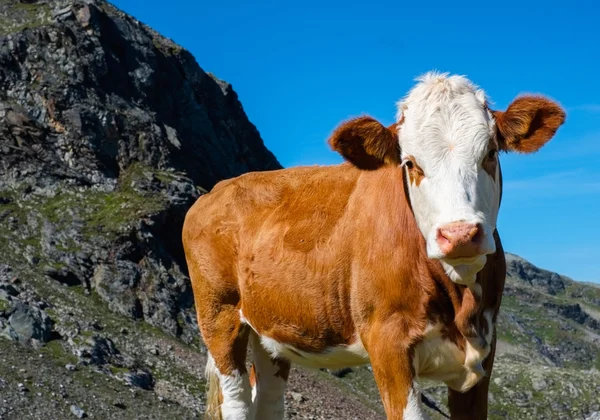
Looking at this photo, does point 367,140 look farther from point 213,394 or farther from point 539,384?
point 539,384

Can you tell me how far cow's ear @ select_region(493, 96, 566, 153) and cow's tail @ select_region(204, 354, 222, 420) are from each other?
4868mm

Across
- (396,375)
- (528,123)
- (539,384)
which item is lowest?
(396,375)

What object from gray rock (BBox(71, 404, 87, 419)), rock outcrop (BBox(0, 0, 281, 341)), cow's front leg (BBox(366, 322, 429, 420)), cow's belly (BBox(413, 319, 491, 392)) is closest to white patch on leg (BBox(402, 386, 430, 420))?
cow's front leg (BBox(366, 322, 429, 420))

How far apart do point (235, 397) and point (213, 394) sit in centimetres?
40

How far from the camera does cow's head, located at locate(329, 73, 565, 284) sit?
568 cm

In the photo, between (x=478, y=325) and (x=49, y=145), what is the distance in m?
67.2

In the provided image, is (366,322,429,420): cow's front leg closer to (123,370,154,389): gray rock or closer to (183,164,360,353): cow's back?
(183,164,360,353): cow's back

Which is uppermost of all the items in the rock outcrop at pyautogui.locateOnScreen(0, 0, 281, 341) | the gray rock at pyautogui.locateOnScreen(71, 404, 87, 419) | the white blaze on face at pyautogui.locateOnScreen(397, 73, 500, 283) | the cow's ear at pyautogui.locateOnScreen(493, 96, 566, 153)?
the rock outcrop at pyautogui.locateOnScreen(0, 0, 281, 341)

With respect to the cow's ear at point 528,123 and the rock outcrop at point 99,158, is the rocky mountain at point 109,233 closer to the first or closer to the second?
the rock outcrop at point 99,158

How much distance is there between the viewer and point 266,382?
9.45m

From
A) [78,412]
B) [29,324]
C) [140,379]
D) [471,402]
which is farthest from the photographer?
[140,379]

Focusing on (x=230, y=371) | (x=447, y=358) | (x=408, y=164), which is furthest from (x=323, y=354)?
(x=408, y=164)

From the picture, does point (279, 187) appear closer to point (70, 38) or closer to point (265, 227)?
point (265, 227)

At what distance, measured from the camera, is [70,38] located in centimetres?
7756
